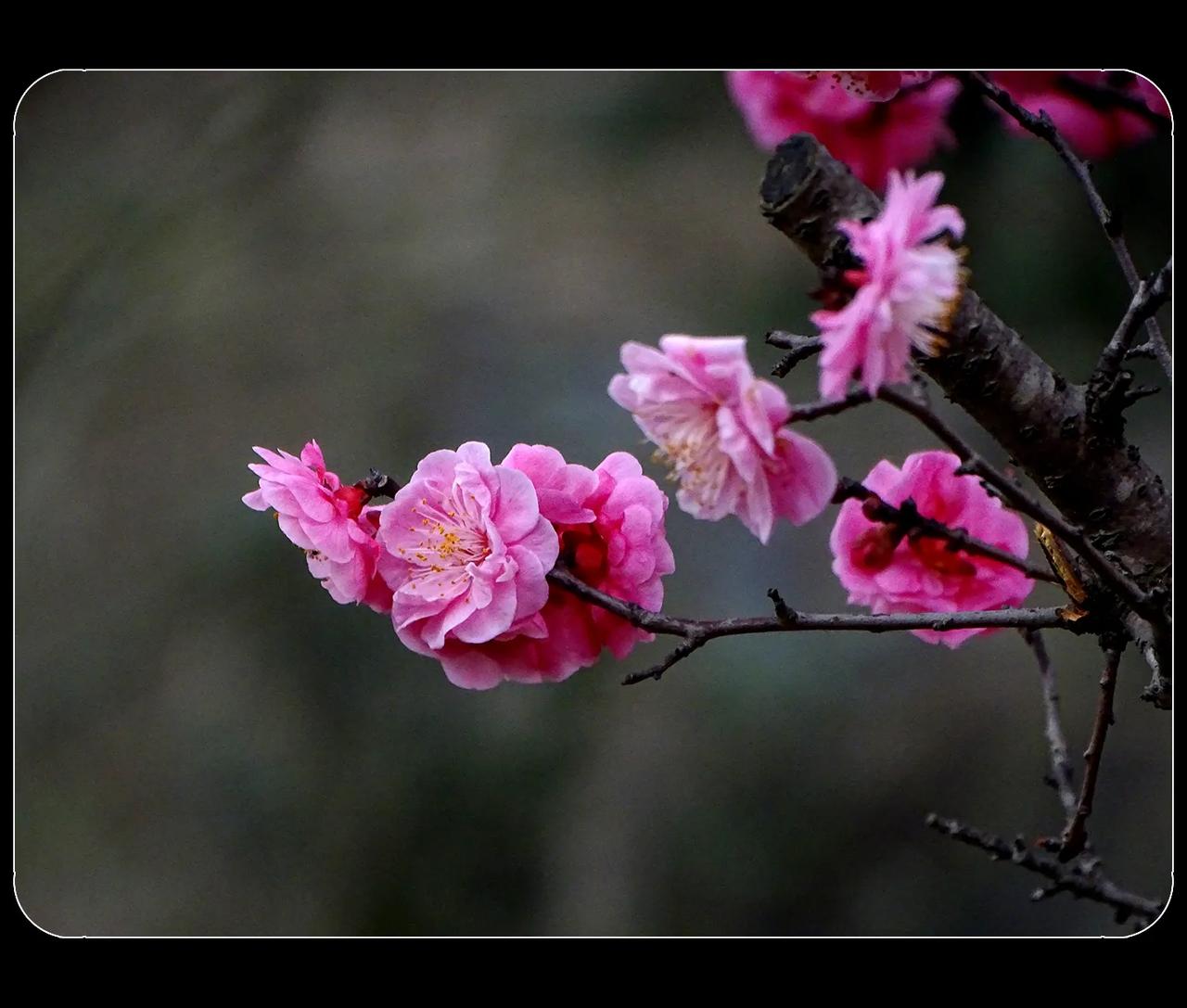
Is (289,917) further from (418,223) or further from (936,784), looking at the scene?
(418,223)

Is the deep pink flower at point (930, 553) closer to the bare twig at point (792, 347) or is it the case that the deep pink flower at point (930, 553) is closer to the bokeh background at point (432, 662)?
the bare twig at point (792, 347)

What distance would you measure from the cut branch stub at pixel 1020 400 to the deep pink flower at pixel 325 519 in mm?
216

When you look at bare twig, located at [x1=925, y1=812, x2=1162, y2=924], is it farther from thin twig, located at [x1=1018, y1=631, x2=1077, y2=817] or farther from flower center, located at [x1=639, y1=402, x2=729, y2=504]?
flower center, located at [x1=639, y1=402, x2=729, y2=504]

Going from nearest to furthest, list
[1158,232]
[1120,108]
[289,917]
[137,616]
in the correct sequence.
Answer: [1120,108]
[1158,232]
[289,917]
[137,616]

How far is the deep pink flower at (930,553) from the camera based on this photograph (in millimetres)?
557

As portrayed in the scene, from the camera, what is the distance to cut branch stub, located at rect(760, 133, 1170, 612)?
47 centimetres

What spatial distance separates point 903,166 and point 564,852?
38.3 inches

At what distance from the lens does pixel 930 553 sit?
0.57m

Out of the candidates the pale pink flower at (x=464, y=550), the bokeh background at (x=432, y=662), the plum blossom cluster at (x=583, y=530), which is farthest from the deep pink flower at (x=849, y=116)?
the bokeh background at (x=432, y=662)

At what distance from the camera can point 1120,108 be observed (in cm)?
66

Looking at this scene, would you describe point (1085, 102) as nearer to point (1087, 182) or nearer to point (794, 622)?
point (1087, 182)

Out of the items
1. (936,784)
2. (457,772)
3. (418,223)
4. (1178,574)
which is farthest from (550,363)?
(1178,574)

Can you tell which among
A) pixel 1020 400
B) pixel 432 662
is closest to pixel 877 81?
pixel 1020 400

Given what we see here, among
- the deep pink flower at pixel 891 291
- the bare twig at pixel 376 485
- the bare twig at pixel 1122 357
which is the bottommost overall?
the bare twig at pixel 376 485
